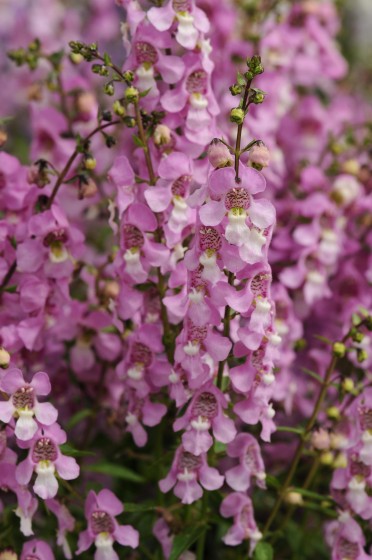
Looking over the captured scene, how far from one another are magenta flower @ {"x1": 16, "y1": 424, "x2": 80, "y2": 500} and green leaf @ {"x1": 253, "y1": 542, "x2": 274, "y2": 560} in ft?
0.91

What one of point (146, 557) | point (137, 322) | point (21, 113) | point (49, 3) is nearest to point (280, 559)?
point (146, 557)

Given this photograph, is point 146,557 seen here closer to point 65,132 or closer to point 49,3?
point 65,132

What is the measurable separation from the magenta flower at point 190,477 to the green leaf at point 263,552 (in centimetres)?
13

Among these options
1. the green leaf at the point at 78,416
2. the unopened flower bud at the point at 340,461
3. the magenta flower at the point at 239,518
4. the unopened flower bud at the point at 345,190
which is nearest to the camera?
the magenta flower at the point at 239,518

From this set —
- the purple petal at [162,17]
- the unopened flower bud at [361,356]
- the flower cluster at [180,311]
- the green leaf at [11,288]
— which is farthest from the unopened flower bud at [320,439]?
the purple petal at [162,17]

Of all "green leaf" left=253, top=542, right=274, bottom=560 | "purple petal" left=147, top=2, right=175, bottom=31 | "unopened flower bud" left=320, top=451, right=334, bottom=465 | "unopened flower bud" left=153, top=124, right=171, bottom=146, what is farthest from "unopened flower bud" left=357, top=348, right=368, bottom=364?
"purple petal" left=147, top=2, right=175, bottom=31

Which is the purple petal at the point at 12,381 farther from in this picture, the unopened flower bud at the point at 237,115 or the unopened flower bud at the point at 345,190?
the unopened flower bud at the point at 345,190

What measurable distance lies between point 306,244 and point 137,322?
410 mm

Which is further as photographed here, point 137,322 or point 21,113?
point 21,113

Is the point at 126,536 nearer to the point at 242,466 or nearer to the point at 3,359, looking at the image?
the point at 242,466

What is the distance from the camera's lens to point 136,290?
45.7 inches

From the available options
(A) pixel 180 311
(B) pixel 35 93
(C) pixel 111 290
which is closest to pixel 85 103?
(B) pixel 35 93

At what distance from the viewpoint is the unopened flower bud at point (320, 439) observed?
1.18m

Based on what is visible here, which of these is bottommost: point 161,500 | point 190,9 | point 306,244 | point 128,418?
point 161,500
